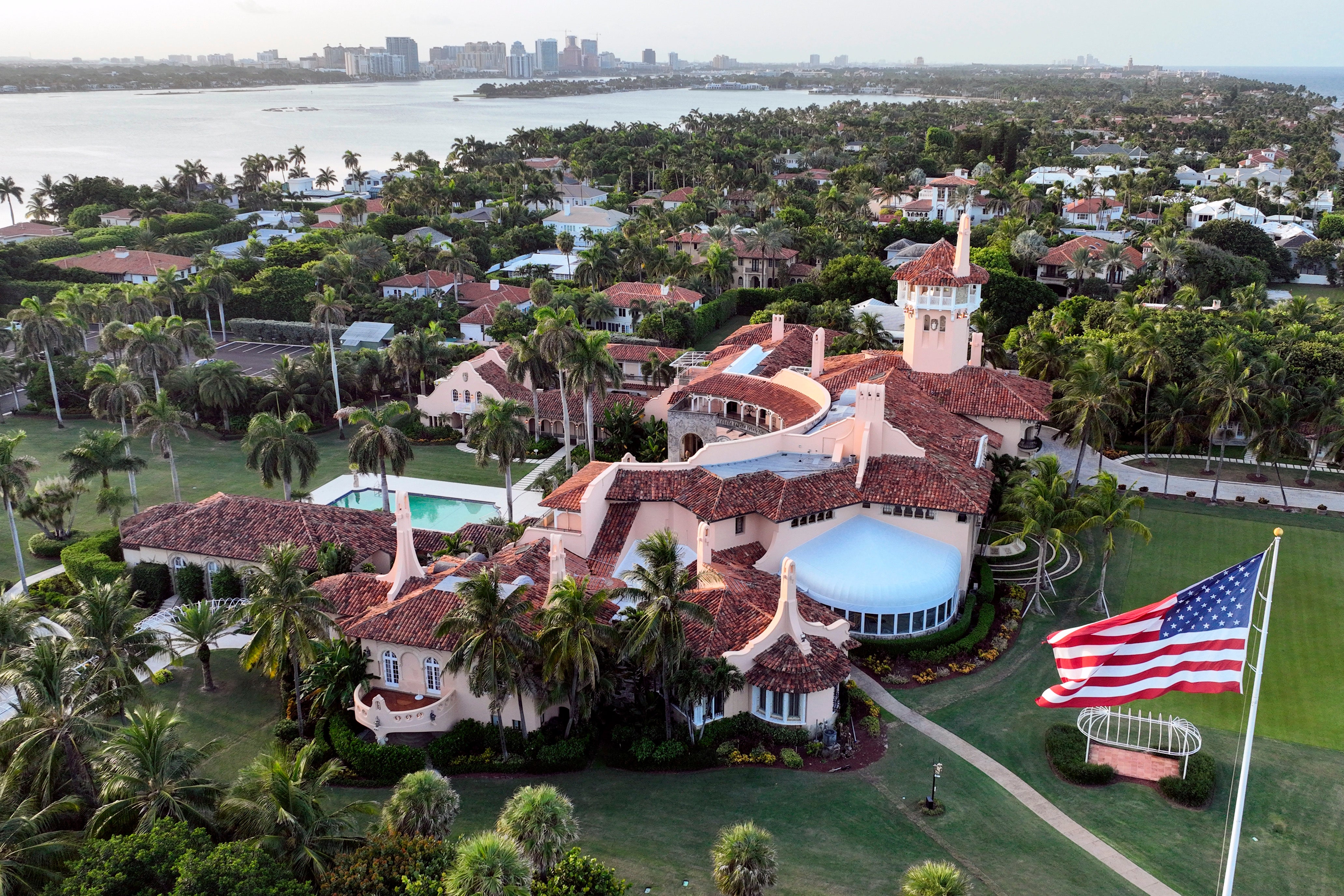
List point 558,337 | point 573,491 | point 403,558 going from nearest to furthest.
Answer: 1. point 403,558
2. point 573,491
3. point 558,337

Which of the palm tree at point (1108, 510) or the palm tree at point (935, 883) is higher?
the palm tree at point (1108, 510)

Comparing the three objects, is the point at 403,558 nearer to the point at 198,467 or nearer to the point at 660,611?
the point at 660,611

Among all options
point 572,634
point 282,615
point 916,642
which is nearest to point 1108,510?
point 916,642

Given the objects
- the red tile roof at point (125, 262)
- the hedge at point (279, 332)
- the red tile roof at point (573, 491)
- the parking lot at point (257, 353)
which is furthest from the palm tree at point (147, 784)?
the red tile roof at point (125, 262)

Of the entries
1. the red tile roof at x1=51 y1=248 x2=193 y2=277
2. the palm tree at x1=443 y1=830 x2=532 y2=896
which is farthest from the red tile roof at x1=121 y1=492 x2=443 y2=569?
the red tile roof at x1=51 y1=248 x2=193 y2=277

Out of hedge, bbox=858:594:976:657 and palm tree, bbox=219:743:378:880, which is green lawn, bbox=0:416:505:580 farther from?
palm tree, bbox=219:743:378:880

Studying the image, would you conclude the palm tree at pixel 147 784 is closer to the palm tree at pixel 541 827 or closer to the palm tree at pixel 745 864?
the palm tree at pixel 541 827

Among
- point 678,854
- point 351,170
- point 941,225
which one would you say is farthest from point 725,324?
point 351,170

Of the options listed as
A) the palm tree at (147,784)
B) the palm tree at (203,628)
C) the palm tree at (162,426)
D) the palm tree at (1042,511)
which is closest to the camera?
the palm tree at (147,784)
